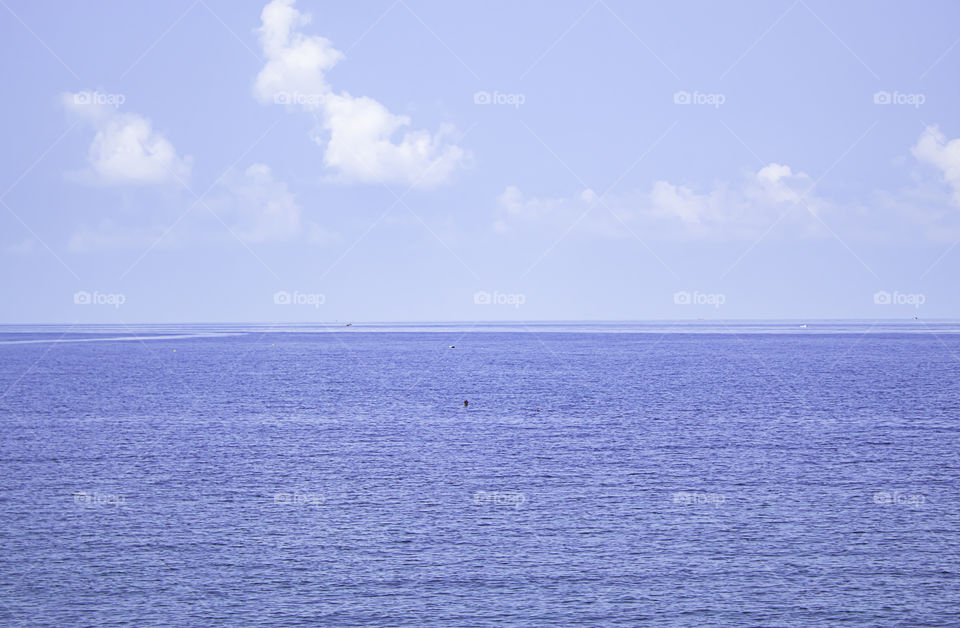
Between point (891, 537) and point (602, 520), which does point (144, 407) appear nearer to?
point (602, 520)

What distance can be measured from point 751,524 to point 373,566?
22244 millimetres

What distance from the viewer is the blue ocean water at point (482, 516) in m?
43.1

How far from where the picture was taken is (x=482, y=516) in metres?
57.2

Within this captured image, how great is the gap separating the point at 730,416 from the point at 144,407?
70306 mm

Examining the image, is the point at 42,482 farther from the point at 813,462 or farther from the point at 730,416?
the point at 730,416

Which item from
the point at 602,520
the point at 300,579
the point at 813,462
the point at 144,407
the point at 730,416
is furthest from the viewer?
the point at 144,407

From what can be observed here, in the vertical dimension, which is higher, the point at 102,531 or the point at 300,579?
the point at 102,531

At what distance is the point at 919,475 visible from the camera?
68.7m

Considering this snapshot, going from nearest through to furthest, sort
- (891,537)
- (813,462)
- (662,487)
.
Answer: (891,537) → (662,487) → (813,462)

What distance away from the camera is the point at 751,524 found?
55.2 meters

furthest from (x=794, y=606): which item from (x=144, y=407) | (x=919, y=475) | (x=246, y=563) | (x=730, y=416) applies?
(x=144, y=407)

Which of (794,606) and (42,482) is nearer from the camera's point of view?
(794,606)

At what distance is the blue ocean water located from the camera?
43094 mm

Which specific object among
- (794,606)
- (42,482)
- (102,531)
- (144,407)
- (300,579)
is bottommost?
(794,606)
